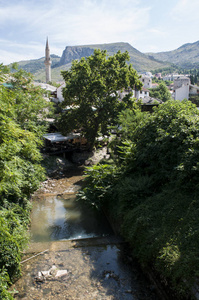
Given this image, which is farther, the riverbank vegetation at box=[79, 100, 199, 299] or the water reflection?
the water reflection

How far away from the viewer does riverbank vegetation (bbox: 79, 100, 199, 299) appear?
5781 mm

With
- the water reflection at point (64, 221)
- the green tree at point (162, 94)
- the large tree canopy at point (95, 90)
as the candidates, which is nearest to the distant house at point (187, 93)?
the green tree at point (162, 94)

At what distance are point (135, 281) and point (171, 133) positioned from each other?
6.11 metres

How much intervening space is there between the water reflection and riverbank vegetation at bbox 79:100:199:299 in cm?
99

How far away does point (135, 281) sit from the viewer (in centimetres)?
681

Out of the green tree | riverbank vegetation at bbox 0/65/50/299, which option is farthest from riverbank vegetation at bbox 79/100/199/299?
the green tree

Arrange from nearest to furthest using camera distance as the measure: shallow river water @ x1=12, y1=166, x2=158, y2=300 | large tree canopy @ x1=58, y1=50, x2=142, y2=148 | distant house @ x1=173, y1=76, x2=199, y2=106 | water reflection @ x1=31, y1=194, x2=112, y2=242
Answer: shallow river water @ x1=12, y1=166, x2=158, y2=300, water reflection @ x1=31, y1=194, x2=112, y2=242, large tree canopy @ x1=58, y1=50, x2=142, y2=148, distant house @ x1=173, y1=76, x2=199, y2=106

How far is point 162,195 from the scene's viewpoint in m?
8.68

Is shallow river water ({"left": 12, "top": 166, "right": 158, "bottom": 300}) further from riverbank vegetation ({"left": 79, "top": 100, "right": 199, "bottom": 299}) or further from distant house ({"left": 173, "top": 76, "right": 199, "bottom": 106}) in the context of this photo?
distant house ({"left": 173, "top": 76, "right": 199, "bottom": 106})

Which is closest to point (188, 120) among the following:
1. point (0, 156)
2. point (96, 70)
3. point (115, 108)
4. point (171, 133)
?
point (171, 133)

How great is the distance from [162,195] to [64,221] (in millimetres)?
5509

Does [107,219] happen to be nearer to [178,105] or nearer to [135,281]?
[135,281]

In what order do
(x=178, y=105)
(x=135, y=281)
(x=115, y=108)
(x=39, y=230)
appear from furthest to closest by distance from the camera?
(x=115, y=108), (x=178, y=105), (x=39, y=230), (x=135, y=281)

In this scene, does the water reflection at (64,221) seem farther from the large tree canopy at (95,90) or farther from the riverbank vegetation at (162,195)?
the large tree canopy at (95,90)
